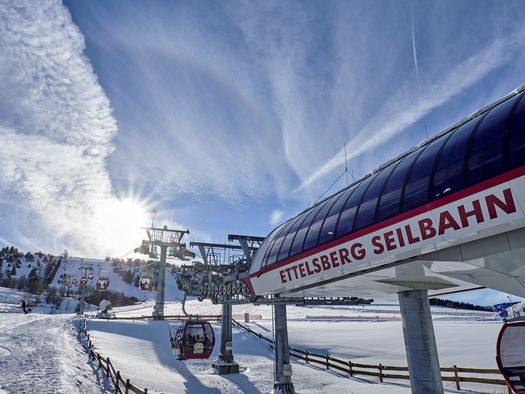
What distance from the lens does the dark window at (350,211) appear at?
12.3m

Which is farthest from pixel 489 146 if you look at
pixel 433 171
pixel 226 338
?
pixel 226 338

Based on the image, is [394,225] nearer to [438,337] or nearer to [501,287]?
[501,287]

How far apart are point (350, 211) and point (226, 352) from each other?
19.4 meters

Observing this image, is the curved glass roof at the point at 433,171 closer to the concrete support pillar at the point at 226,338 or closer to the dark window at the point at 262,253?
the dark window at the point at 262,253

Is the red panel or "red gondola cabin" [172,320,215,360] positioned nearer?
the red panel

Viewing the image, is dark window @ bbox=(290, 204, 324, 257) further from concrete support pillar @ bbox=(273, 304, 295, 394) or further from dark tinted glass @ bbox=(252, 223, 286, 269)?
concrete support pillar @ bbox=(273, 304, 295, 394)

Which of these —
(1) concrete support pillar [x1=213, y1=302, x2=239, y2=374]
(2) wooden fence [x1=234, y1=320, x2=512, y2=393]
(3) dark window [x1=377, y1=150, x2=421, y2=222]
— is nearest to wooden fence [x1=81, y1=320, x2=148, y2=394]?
(1) concrete support pillar [x1=213, y1=302, x2=239, y2=374]

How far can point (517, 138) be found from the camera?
7578 mm

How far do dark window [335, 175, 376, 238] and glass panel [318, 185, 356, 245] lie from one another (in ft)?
1.10

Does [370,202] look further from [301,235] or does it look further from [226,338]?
[226,338]

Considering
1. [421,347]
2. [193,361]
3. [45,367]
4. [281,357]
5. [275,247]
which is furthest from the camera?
[193,361]

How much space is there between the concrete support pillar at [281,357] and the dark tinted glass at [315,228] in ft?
26.7

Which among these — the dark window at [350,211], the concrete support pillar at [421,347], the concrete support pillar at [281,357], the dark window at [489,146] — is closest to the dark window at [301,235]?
the dark window at [350,211]

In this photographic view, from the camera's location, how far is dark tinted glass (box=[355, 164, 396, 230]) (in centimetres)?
1135
